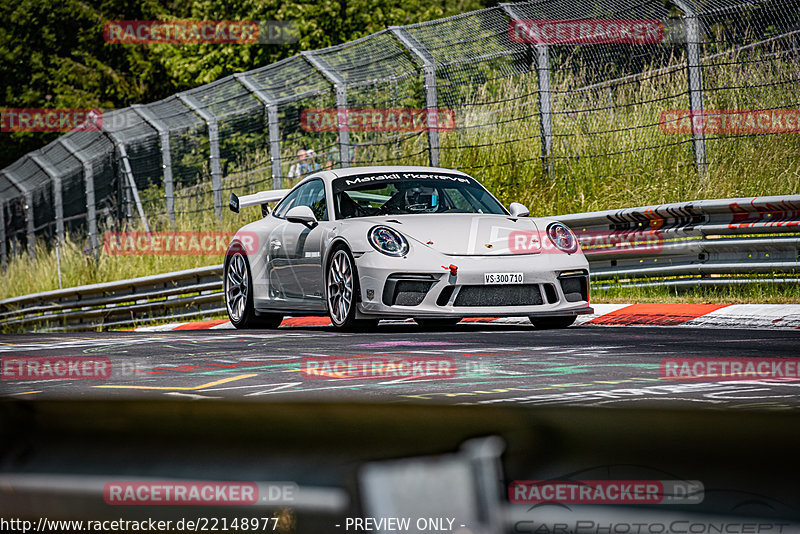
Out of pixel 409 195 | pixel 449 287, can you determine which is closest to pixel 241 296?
pixel 409 195

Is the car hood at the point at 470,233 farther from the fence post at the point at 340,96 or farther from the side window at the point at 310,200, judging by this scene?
the fence post at the point at 340,96

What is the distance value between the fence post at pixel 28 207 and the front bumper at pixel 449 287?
1517cm

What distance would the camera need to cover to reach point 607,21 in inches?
496

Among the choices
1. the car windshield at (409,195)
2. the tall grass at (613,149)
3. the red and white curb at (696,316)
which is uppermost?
the tall grass at (613,149)

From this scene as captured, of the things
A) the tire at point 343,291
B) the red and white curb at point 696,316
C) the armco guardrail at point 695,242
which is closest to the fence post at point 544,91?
the armco guardrail at point 695,242

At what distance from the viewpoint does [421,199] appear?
8656mm

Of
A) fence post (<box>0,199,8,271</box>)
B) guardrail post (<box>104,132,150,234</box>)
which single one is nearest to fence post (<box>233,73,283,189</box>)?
guardrail post (<box>104,132,150,234</box>)

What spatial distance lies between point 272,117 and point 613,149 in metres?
4.72

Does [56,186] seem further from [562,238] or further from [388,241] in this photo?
[562,238]

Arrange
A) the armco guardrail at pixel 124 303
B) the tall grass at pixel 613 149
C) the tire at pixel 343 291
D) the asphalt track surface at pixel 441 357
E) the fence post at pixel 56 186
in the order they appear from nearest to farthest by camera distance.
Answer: the asphalt track surface at pixel 441 357
the tire at pixel 343 291
the tall grass at pixel 613 149
the armco guardrail at pixel 124 303
the fence post at pixel 56 186

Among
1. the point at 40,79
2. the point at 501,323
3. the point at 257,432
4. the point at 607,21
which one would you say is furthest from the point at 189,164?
the point at 40,79

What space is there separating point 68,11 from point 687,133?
2836cm

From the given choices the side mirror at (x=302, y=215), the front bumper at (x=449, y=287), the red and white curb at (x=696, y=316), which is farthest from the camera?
the side mirror at (x=302, y=215)

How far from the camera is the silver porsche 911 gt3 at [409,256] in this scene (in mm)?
7309
